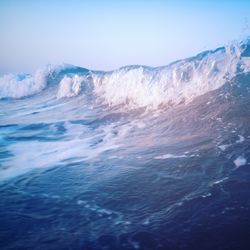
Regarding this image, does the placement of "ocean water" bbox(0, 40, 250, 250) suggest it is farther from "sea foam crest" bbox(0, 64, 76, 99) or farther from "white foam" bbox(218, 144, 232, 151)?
"sea foam crest" bbox(0, 64, 76, 99)

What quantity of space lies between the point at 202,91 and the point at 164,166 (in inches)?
288

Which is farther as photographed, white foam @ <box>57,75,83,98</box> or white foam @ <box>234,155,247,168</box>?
white foam @ <box>57,75,83,98</box>

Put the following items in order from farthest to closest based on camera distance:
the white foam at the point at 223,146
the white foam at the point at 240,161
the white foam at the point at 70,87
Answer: the white foam at the point at 70,87, the white foam at the point at 223,146, the white foam at the point at 240,161

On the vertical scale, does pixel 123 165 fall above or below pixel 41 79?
below

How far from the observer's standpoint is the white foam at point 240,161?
8.12 metres

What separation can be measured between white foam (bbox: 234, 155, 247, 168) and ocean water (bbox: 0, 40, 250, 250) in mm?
26

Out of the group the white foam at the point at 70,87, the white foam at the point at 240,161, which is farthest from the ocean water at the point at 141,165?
the white foam at the point at 70,87

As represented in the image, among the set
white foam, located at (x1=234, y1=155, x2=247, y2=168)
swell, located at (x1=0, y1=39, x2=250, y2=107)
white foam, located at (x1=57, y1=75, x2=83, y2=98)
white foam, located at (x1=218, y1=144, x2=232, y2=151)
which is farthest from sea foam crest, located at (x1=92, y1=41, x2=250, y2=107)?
white foam, located at (x1=234, y1=155, x2=247, y2=168)

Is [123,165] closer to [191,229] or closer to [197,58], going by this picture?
[191,229]

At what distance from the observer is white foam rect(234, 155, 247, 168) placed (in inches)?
320

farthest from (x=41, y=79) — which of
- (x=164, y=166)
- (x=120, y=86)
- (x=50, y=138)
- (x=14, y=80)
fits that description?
(x=164, y=166)

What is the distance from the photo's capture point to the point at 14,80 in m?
34.0

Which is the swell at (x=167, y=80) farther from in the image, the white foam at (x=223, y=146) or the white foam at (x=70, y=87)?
the white foam at (x=223, y=146)

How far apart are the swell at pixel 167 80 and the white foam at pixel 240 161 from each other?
6614 millimetres
